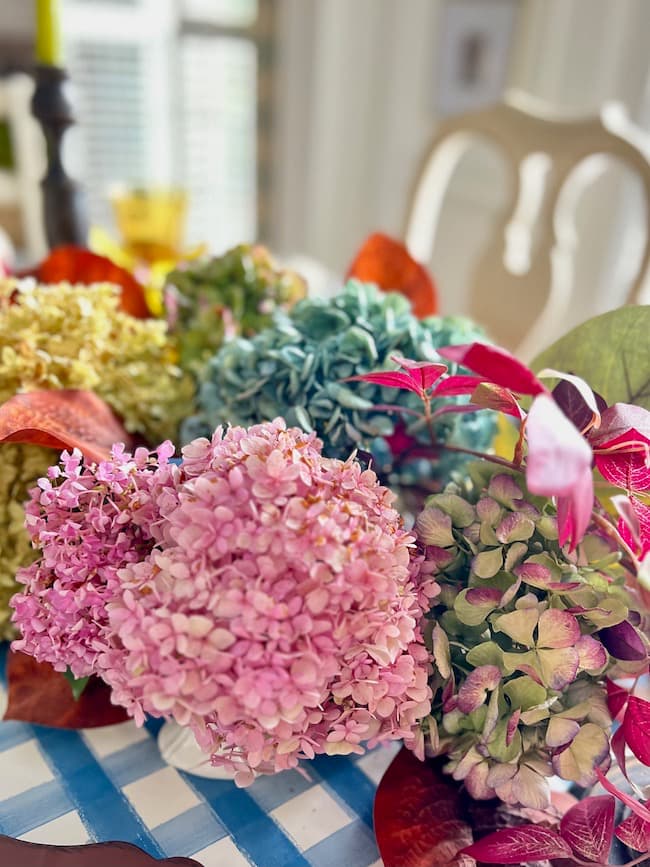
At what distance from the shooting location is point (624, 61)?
1411 millimetres

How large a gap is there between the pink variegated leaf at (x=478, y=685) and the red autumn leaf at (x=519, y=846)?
0.06 meters

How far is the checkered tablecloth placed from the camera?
1.08ft

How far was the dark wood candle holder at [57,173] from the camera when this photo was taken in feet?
2.02

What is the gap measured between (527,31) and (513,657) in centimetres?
170

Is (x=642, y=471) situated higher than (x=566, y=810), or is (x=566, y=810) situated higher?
(x=642, y=471)

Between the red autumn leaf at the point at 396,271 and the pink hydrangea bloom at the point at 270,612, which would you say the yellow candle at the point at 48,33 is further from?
the pink hydrangea bloom at the point at 270,612

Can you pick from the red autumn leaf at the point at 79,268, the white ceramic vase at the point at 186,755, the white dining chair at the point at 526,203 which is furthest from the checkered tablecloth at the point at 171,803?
the white dining chair at the point at 526,203

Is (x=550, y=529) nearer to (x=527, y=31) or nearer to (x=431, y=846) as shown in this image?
(x=431, y=846)

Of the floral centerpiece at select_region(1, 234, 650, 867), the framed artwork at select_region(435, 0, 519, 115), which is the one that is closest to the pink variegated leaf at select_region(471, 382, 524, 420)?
the floral centerpiece at select_region(1, 234, 650, 867)

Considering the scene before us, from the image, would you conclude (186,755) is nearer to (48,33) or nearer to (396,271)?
(396,271)

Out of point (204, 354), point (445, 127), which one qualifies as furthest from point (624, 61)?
point (204, 354)

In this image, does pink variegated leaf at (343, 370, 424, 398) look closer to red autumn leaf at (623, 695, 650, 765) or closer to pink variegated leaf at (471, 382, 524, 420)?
pink variegated leaf at (471, 382, 524, 420)

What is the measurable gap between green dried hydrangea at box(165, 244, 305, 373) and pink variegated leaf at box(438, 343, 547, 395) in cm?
28

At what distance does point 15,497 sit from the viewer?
389 millimetres
